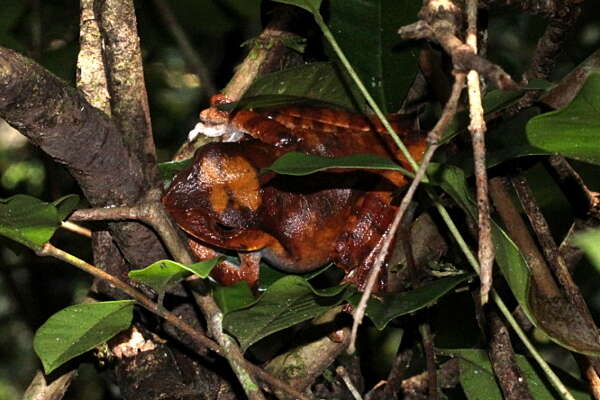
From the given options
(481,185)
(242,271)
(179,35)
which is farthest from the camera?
(179,35)

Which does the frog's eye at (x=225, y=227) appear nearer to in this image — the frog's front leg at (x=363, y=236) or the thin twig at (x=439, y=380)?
the frog's front leg at (x=363, y=236)

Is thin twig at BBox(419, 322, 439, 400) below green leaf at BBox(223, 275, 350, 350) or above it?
below

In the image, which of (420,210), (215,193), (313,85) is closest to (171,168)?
(215,193)

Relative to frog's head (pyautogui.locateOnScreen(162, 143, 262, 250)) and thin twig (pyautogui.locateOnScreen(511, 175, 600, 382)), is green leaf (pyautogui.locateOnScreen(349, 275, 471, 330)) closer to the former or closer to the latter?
frog's head (pyautogui.locateOnScreen(162, 143, 262, 250))

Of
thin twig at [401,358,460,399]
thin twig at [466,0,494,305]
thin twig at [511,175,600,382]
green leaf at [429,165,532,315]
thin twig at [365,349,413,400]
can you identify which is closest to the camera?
thin twig at [466,0,494,305]

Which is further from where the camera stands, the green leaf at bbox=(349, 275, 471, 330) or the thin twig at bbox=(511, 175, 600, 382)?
the thin twig at bbox=(511, 175, 600, 382)

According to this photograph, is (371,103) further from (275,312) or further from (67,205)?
(67,205)

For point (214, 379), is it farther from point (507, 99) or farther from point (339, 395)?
point (507, 99)

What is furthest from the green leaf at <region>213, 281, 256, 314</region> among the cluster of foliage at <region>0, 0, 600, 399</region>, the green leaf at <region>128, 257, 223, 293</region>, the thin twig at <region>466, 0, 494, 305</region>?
the thin twig at <region>466, 0, 494, 305</region>
